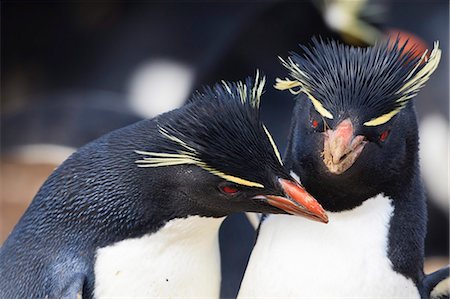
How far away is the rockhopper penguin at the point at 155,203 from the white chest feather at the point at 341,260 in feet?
0.35

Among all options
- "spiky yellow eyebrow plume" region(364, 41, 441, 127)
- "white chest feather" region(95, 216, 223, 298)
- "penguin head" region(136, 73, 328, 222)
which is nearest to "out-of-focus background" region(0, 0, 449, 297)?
"white chest feather" region(95, 216, 223, 298)

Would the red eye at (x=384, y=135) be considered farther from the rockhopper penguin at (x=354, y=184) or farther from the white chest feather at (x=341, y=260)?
the white chest feather at (x=341, y=260)

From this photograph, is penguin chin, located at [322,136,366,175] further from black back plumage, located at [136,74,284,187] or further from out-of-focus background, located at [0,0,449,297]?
out-of-focus background, located at [0,0,449,297]

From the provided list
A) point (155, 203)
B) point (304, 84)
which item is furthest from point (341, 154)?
point (155, 203)

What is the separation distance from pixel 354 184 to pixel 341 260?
13 centimetres

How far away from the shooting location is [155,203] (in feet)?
4.86

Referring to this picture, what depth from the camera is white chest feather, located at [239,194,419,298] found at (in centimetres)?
149

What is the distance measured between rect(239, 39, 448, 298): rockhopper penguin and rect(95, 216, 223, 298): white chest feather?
105mm

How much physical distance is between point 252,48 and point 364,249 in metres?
1.33

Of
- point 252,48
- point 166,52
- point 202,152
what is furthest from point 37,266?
point 166,52

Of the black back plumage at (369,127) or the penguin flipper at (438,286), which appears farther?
the penguin flipper at (438,286)

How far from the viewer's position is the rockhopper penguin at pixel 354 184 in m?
1.41

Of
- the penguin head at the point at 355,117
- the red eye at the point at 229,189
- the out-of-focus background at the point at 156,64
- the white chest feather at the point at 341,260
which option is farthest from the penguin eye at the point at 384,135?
the out-of-focus background at the point at 156,64

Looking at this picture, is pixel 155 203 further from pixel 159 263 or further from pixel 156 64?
pixel 156 64
